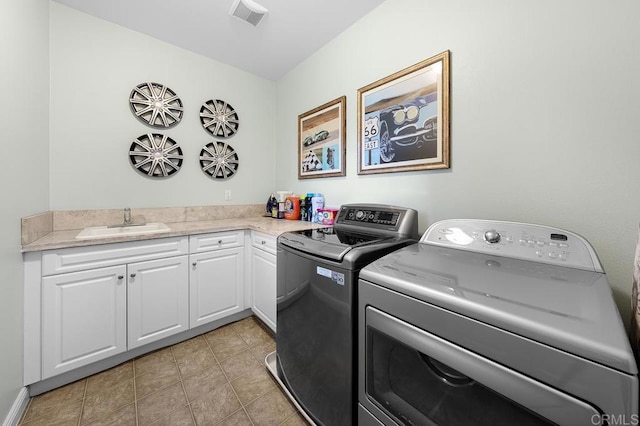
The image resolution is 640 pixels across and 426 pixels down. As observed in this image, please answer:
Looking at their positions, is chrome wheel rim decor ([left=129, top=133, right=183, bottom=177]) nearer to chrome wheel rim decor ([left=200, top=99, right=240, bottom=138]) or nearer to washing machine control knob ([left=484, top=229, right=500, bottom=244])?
chrome wheel rim decor ([left=200, top=99, right=240, bottom=138])

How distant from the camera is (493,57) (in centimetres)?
125

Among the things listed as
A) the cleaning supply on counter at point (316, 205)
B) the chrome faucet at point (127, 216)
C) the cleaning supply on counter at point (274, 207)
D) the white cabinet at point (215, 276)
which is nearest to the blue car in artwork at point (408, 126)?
the cleaning supply on counter at point (316, 205)

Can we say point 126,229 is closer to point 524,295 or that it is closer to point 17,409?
point 17,409

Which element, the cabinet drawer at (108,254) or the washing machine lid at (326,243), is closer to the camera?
the washing machine lid at (326,243)

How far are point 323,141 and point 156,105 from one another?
1.58 m

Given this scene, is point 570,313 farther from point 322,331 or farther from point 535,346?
point 322,331

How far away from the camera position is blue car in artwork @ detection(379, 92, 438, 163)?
1490 mm

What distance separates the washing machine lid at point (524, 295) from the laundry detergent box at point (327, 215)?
3.49ft

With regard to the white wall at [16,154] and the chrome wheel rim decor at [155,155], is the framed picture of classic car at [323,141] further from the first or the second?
the white wall at [16,154]

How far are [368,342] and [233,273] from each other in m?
1.53

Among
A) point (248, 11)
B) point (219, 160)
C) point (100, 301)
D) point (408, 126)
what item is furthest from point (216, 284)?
point (248, 11)

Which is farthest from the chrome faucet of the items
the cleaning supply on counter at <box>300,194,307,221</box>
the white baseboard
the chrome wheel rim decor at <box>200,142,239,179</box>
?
the cleaning supply on counter at <box>300,194,307,221</box>

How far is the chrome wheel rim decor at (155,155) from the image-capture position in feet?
6.96

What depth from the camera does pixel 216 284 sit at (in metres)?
2.02
